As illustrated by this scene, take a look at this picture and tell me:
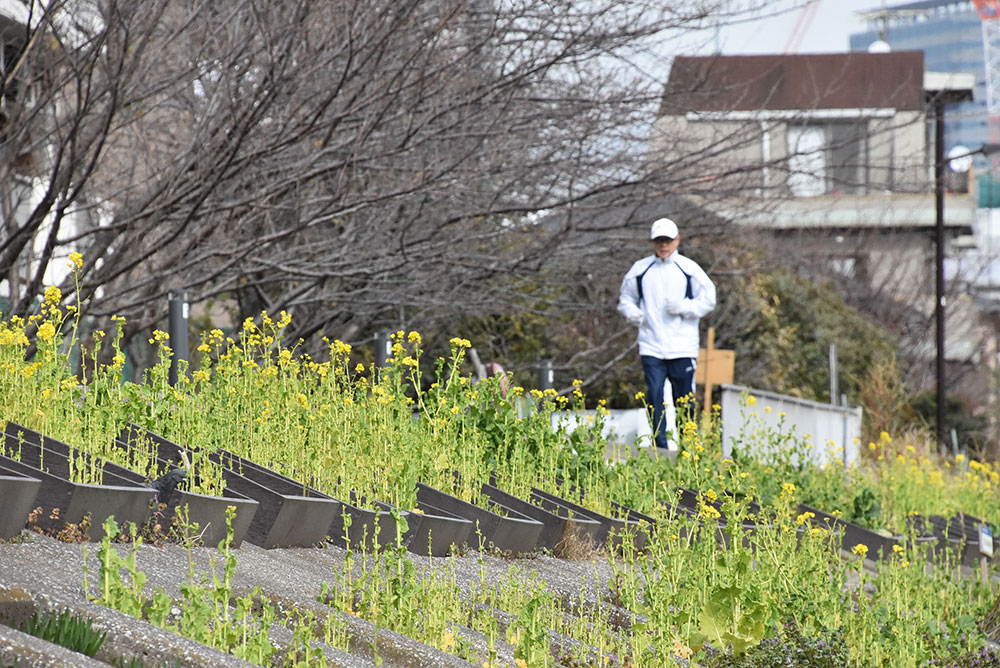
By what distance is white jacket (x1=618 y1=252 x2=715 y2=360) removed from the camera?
31.1 ft

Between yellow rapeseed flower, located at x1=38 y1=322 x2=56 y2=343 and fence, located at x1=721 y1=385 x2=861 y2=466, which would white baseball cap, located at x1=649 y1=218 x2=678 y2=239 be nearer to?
fence, located at x1=721 y1=385 x2=861 y2=466

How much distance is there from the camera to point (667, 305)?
31.0 ft

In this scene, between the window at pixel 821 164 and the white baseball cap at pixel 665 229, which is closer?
the white baseball cap at pixel 665 229

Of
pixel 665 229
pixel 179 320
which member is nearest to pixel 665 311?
pixel 665 229

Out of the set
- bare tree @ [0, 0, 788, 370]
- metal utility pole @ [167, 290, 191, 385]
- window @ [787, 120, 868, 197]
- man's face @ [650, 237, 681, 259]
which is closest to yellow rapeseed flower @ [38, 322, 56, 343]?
bare tree @ [0, 0, 788, 370]

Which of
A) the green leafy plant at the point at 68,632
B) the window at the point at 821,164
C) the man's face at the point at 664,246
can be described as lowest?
the green leafy plant at the point at 68,632

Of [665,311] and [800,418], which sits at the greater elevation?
[665,311]

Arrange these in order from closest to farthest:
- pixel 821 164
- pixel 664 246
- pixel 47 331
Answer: pixel 47 331 → pixel 664 246 → pixel 821 164

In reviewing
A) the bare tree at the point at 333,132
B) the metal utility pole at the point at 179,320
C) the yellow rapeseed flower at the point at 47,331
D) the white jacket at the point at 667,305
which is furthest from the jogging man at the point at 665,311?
the yellow rapeseed flower at the point at 47,331

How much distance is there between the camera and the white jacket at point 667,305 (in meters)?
9.48

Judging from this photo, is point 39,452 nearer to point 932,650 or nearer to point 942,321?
point 932,650

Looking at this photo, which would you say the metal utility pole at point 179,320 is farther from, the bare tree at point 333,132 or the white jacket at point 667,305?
the white jacket at point 667,305

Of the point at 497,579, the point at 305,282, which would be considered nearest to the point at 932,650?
the point at 497,579

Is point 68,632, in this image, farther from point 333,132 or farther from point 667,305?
point 667,305
